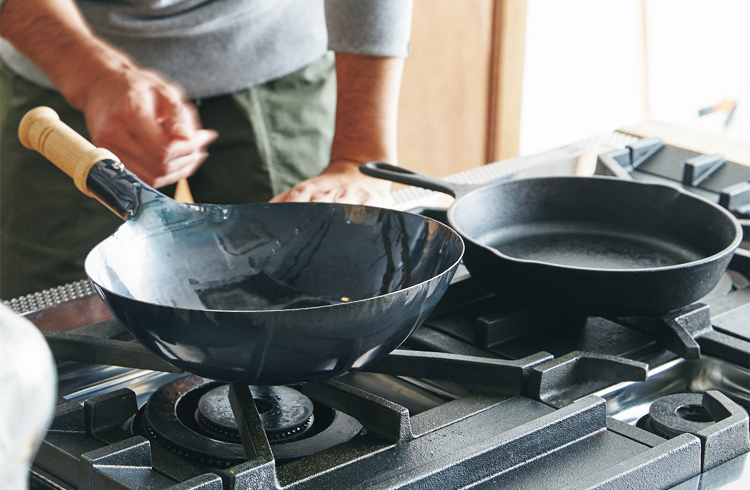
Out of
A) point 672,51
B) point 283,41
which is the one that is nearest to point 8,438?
point 283,41

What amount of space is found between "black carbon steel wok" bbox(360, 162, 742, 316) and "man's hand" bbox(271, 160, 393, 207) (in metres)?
0.09

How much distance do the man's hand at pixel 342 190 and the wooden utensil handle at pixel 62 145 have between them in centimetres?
28

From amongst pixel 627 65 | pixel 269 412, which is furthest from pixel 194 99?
pixel 627 65

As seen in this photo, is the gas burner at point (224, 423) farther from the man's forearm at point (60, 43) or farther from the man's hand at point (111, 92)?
the man's forearm at point (60, 43)

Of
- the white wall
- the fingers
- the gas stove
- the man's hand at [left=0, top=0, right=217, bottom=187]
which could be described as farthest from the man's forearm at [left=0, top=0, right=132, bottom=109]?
the white wall

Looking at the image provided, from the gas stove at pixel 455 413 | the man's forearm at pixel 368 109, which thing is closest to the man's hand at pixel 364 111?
the man's forearm at pixel 368 109

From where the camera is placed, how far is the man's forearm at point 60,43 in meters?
0.92

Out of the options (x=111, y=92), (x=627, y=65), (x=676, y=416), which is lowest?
(x=627, y=65)

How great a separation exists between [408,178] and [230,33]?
46 centimetres

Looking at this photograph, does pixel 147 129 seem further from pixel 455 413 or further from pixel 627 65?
pixel 627 65

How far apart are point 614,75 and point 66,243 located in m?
2.25

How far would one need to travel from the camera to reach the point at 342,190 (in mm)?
878

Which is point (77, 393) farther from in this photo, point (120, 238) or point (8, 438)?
point (8, 438)

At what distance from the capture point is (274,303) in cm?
58
